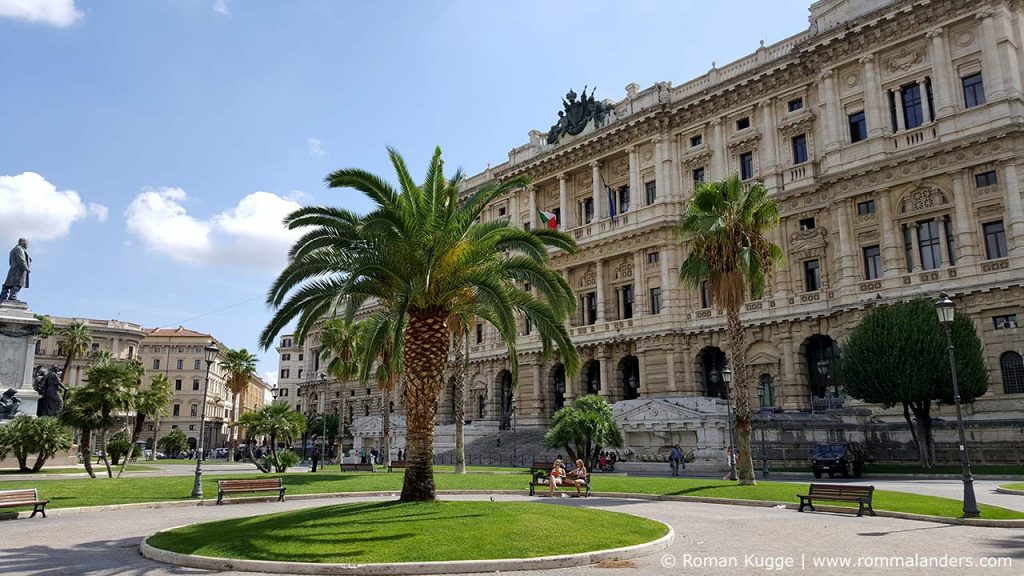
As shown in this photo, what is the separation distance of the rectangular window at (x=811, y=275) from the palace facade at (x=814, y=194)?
28cm

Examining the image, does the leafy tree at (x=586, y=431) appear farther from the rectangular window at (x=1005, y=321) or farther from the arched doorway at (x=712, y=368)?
the rectangular window at (x=1005, y=321)

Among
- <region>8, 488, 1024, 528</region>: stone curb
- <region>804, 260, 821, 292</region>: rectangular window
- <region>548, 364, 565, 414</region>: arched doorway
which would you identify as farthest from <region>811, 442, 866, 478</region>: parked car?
<region>548, 364, 565, 414</region>: arched doorway

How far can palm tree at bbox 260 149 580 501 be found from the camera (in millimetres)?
16953

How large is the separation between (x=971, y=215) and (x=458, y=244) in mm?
28870

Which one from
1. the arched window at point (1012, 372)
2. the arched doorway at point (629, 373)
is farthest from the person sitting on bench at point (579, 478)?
the arched doorway at point (629, 373)

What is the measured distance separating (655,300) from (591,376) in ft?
26.5

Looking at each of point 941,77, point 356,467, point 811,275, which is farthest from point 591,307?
point 941,77

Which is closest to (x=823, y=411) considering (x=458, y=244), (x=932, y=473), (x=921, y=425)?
(x=921, y=425)

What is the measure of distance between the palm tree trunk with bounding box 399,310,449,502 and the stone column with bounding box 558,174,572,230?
127 feet

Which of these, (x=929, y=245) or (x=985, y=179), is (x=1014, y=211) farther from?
(x=929, y=245)

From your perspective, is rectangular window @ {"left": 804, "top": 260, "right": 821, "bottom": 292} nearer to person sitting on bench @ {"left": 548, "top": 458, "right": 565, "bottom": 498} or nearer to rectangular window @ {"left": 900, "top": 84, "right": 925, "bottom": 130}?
rectangular window @ {"left": 900, "top": 84, "right": 925, "bottom": 130}

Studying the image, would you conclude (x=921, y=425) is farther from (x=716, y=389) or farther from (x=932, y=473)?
(x=716, y=389)

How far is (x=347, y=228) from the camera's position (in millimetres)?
17859

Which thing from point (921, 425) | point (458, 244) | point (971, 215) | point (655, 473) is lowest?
point (655, 473)
